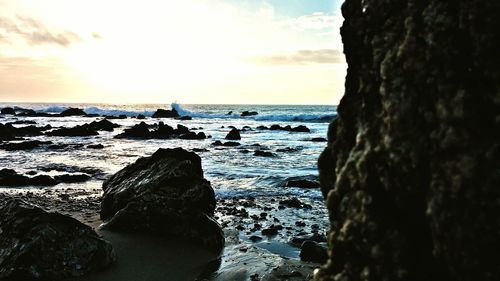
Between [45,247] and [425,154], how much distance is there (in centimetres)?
446

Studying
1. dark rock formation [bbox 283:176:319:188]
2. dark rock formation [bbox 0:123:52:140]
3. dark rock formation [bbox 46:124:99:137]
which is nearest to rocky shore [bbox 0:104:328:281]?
dark rock formation [bbox 283:176:319:188]

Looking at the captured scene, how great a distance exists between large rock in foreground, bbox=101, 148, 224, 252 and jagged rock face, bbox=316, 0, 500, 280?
14.0 feet

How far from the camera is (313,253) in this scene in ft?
19.0

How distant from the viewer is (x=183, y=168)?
745 centimetres

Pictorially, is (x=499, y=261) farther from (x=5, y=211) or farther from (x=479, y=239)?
(x=5, y=211)

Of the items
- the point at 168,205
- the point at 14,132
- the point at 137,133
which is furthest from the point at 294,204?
the point at 14,132

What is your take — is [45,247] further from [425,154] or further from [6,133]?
[6,133]

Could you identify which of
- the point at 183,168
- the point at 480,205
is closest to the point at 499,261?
the point at 480,205

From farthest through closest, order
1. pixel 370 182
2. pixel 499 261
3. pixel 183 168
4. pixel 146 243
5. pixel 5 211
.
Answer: pixel 183 168 < pixel 146 243 < pixel 5 211 < pixel 370 182 < pixel 499 261

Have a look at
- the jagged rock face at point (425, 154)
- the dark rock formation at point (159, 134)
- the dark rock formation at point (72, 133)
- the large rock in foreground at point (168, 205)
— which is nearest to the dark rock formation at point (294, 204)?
the large rock in foreground at point (168, 205)

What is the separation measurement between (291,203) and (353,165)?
22.7 feet

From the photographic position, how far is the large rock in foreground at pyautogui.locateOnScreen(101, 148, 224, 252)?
660 centimetres

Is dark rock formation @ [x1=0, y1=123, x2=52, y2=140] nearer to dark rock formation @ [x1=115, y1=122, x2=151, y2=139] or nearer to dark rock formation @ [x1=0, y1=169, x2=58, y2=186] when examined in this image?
dark rock formation @ [x1=115, y1=122, x2=151, y2=139]

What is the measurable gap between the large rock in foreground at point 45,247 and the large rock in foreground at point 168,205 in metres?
1.30
